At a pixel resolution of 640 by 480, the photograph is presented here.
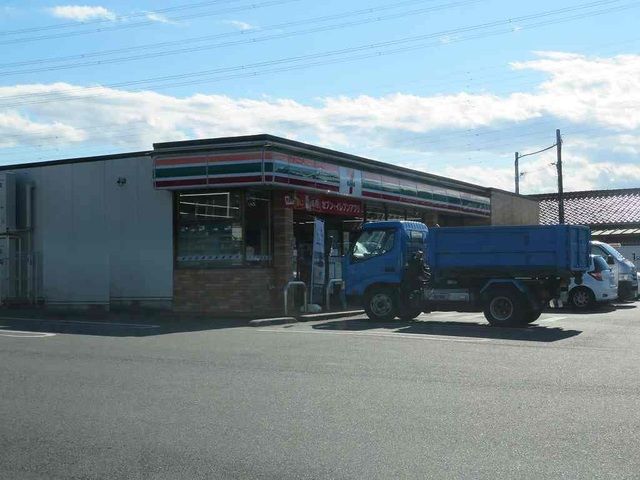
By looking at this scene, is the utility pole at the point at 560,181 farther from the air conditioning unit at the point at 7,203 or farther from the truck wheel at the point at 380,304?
the air conditioning unit at the point at 7,203

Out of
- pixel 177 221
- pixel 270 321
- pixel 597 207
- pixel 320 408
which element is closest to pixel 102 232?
pixel 177 221

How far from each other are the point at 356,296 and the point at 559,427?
12.1 m

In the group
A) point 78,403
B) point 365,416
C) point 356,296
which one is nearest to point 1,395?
point 78,403

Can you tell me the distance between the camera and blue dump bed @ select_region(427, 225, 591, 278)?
1638 centimetres

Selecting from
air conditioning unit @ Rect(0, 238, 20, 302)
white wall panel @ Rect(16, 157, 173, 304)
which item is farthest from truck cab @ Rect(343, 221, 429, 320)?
air conditioning unit @ Rect(0, 238, 20, 302)

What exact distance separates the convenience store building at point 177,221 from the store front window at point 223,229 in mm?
28

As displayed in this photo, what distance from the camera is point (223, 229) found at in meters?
20.8

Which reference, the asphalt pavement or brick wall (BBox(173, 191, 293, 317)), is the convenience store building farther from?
the asphalt pavement

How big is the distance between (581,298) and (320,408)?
1682cm

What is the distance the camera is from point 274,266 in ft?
68.6

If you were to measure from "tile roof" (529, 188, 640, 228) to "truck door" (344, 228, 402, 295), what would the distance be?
26.6 meters

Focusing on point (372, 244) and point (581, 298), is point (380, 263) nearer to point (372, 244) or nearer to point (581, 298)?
point (372, 244)

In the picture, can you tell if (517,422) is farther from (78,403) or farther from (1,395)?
(1,395)

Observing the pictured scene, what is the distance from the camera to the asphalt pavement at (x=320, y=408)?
19.2ft
